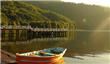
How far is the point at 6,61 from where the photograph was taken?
1109 inches

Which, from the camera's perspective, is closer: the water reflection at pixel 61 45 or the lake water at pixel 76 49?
the lake water at pixel 76 49

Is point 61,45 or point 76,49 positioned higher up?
point 76,49

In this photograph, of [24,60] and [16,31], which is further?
[16,31]

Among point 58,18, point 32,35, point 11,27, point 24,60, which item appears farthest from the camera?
point 58,18

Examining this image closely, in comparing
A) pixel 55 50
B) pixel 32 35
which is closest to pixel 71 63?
pixel 55 50

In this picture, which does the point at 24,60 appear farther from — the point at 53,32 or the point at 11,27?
the point at 53,32

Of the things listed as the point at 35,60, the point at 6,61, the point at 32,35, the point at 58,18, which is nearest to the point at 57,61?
the point at 35,60

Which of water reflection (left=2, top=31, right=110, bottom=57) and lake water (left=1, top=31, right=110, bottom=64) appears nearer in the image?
lake water (left=1, top=31, right=110, bottom=64)

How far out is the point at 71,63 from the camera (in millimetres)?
33188

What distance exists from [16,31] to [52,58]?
49008 millimetres

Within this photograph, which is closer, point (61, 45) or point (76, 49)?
point (76, 49)

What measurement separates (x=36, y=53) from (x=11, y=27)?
41.9 metres

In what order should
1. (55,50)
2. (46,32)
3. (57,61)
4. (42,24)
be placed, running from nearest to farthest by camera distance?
(57,61) < (55,50) < (46,32) < (42,24)

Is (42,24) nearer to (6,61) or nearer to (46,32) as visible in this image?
(46,32)
